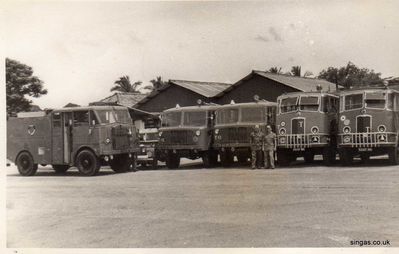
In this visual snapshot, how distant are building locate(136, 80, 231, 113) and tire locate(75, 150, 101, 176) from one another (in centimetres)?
1198

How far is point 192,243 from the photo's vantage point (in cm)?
708

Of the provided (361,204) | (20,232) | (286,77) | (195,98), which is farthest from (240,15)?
(195,98)

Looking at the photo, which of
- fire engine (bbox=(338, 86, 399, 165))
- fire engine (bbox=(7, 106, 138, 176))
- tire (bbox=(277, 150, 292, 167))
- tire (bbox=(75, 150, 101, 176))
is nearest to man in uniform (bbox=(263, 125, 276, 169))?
tire (bbox=(277, 150, 292, 167))

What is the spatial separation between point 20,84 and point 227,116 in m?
6.54

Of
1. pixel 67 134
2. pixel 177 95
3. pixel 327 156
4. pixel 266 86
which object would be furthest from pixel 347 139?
pixel 177 95

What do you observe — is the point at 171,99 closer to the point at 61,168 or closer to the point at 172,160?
the point at 172,160

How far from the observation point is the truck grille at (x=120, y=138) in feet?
47.8

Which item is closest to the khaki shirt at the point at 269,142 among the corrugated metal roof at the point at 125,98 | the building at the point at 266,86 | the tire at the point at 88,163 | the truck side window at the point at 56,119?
the tire at the point at 88,163

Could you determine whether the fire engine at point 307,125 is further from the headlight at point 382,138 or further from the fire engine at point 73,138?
the fire engine at point 73,138

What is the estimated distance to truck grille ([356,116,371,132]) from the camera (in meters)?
14.2

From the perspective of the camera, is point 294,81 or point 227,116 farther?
point 294,81

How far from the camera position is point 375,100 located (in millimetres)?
14406

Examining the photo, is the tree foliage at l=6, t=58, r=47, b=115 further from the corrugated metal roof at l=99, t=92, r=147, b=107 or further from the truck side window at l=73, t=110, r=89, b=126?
the corrugated metal roof at l=99, t=92, r=147, b=107
